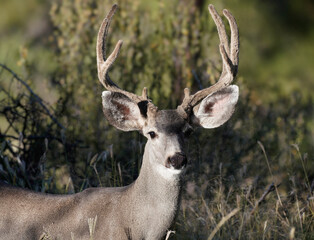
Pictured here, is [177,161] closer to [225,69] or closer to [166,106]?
[225,69]

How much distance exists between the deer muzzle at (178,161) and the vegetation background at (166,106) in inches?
41.8

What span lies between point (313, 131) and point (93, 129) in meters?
2.48

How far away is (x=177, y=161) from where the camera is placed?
434 centimetres

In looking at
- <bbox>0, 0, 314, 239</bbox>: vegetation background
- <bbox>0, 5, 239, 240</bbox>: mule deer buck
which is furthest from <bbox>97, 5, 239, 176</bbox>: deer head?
<bbox>0, 0, 314, 239</bbox>: vegetation background

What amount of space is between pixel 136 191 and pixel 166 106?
2666 millimetres

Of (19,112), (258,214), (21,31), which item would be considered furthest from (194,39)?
(21,31)

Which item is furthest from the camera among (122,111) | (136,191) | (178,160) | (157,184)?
(122,111)

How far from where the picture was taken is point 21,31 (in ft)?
54.5

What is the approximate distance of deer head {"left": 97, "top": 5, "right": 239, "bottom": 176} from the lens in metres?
4.56

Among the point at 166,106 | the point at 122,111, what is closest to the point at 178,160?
the point at 122,111

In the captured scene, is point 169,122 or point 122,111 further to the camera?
point 122,111

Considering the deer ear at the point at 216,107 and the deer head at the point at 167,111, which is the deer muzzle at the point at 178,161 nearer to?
the deer head at the point at 167,111

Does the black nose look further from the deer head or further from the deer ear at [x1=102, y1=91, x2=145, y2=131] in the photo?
the deer ear at [x1=102, y1=91, x2=145, y2=131]

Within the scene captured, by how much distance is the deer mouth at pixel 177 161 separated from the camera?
14.3ft
